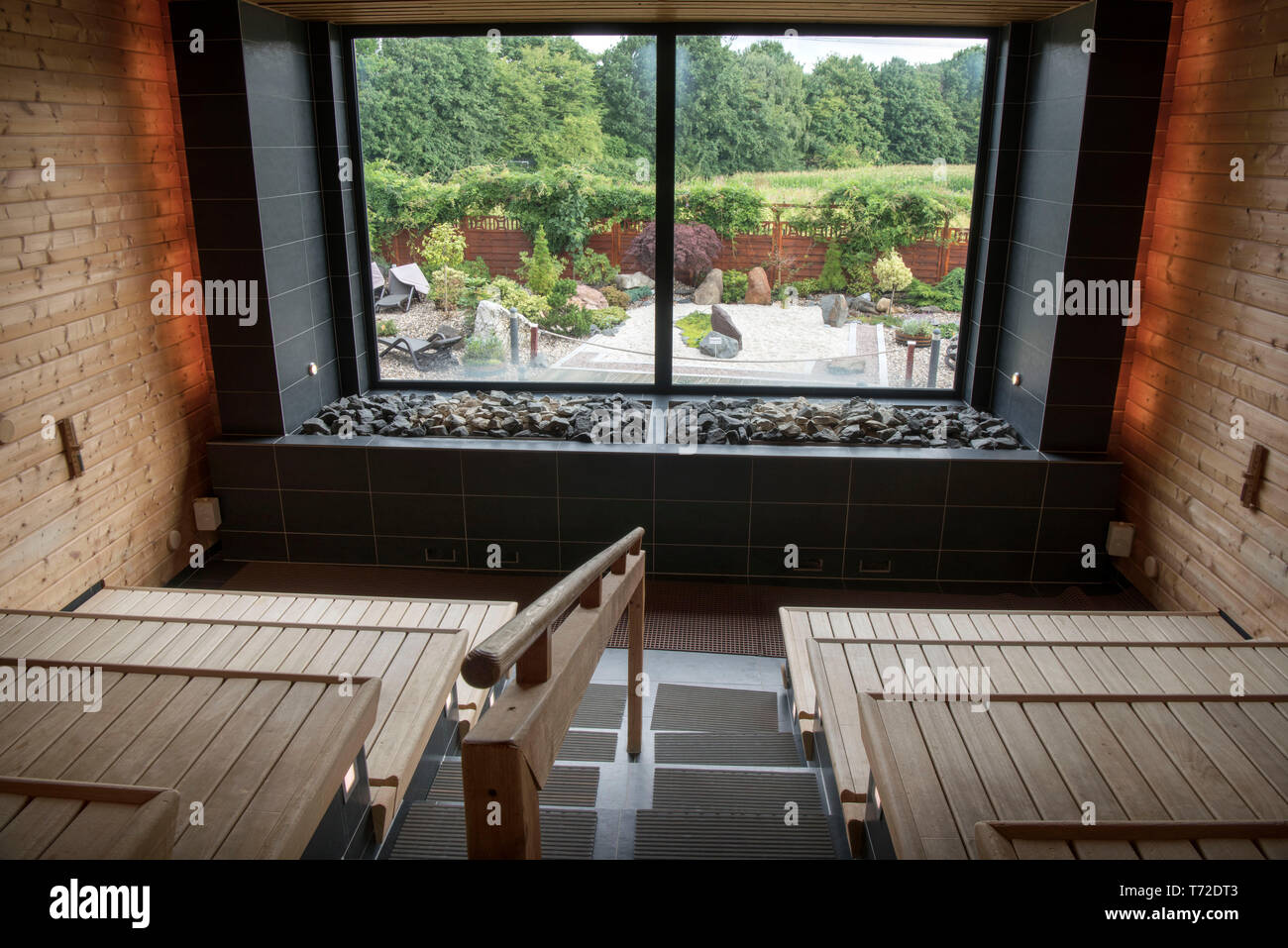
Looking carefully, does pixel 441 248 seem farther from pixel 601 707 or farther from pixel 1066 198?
pixel 1066 198

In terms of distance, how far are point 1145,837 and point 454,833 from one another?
63.3 inches

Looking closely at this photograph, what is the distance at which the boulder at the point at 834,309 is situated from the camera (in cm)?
518

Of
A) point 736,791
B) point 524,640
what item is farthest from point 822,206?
point 524,640

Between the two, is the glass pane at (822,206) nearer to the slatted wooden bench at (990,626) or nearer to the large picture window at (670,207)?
the large picture window at (670,207)

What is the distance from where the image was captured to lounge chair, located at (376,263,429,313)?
5.18 metres

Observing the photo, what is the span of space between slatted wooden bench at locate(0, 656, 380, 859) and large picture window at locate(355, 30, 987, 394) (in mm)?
3325

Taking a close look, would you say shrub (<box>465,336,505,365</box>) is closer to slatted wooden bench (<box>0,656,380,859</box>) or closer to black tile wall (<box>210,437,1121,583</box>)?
black tile wall (<box>210,437,1121,583</box>)

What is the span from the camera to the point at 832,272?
515 cm

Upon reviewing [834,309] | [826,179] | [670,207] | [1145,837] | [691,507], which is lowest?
[691,507]

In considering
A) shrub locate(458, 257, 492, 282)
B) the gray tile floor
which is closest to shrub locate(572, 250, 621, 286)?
shrub locate(458, 257, 492, 282)

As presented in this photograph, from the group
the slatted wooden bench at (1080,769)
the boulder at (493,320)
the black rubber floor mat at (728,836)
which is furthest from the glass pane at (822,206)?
the slatted wooden bench at (1080,769)
